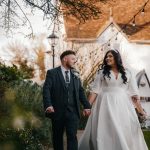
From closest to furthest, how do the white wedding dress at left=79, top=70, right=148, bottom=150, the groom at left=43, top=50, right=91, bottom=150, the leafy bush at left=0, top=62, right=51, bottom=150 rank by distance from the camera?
the leafy bush at left=0, top=62, right=51, bottom=150 → the groom at left=43, top=50, right=91, bottom=150 → the white wedding dress at left=79, top=70, right=148, bottom=150

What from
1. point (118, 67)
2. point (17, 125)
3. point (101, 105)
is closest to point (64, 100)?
point (17, 125)

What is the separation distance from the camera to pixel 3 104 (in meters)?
9.04

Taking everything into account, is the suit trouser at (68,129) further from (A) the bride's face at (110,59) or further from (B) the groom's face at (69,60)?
(A) the bride's face at (110,59)

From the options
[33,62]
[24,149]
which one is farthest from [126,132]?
[33,62]

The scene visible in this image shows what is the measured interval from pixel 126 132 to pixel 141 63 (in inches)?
1313

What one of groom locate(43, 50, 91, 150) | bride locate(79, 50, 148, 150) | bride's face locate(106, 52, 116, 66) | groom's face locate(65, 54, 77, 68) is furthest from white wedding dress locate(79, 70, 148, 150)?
groom's face locate(65, 54, 77, 68)

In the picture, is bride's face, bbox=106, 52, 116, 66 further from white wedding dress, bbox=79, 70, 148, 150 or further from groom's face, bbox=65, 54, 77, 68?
groom's face, bbox=65, 54, 77, 68

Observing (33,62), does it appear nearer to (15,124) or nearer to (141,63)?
(141,63)

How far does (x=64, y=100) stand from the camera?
9047 millimetres

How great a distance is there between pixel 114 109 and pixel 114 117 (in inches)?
6.0

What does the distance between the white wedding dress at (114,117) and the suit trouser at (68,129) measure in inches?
32.6

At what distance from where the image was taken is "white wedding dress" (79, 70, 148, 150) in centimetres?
973

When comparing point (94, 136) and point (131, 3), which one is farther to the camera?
point (131, 3)

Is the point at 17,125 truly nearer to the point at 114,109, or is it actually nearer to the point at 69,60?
the point at 69,60
